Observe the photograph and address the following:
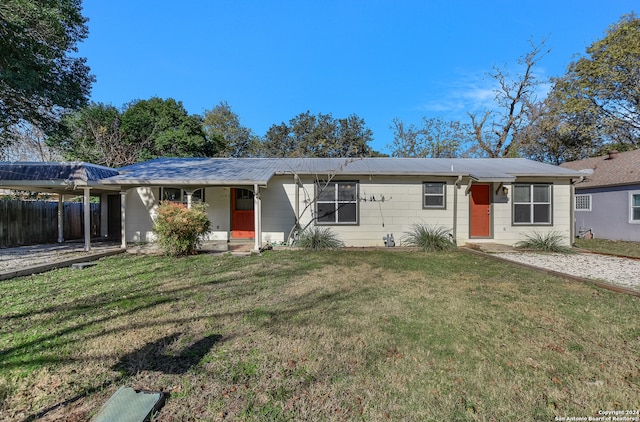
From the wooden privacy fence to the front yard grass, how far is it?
23.6ft

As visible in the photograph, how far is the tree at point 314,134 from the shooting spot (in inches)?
1144

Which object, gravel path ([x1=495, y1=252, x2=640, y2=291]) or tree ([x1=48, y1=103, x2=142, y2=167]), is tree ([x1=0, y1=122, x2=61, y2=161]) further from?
gravel path ([x1=495, y1=252, x2=640, y2=291])

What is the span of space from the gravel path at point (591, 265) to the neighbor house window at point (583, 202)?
722 cm

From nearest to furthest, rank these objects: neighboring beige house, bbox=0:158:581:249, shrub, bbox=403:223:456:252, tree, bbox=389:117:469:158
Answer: shrub, bbox=403:223:456:252, neighboring beige house, bbox=0:158:581:249, tree, bbox=389:117:469:158

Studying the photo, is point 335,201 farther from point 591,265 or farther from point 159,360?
point 159,360

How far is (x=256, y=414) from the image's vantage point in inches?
84.7

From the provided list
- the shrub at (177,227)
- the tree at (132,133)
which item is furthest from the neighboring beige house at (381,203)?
the tree at (132,133)

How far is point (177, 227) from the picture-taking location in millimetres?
8062

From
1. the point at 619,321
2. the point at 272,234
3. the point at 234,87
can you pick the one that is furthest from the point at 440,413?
the point at 234,87

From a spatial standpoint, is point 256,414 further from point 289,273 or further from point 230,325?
point 289,273

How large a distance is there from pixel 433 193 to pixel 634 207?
902 cm

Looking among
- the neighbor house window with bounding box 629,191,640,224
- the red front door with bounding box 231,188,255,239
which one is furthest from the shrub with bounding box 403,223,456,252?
the neighbor house window with bounding box 629,191,640,224

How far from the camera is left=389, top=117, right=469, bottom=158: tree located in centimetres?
2423

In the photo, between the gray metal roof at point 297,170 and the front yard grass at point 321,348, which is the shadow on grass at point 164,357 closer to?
the front yard grass at point 321,348
